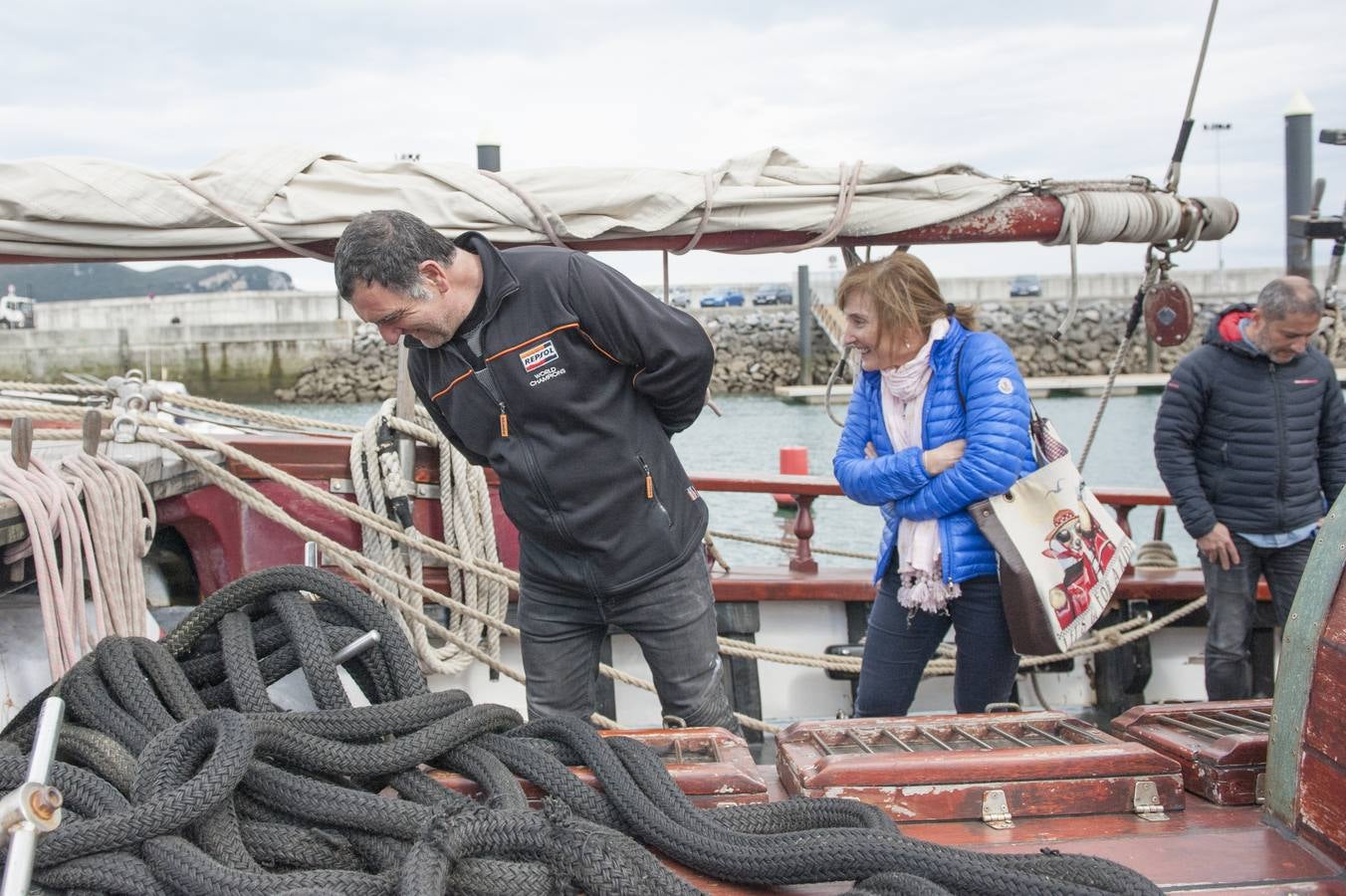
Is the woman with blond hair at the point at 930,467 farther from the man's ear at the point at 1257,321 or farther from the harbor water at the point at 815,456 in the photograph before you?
the harbor water at the point at 815,456

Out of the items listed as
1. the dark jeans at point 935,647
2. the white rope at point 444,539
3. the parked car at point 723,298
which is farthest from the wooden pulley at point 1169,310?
the parked car at point 723,298

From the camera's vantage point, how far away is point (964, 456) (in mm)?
2682

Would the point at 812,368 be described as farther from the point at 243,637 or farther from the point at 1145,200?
the point at 243,637

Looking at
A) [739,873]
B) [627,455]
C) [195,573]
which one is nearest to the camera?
[739,873]

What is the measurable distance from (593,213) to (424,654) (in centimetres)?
142

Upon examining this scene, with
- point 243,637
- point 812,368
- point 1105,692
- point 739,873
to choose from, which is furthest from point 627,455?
point 812,368

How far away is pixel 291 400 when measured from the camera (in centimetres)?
3159

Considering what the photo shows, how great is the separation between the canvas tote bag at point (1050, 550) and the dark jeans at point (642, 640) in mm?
685

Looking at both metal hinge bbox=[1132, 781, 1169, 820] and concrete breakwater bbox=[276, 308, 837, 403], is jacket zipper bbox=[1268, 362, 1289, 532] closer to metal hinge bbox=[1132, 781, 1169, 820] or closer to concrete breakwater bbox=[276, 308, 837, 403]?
metal hinge bbox=[1132, 781, 1169, 820]

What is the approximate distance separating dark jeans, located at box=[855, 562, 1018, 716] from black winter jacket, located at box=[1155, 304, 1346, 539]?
1.23m

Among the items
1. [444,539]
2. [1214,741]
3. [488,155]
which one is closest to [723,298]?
[488,155]

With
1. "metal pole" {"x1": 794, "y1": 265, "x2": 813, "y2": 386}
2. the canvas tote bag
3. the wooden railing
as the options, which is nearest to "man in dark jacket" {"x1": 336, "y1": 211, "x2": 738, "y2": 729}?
the canvas tote bag

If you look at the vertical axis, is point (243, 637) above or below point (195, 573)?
above

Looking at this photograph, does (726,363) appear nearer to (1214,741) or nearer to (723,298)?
(723,298)
